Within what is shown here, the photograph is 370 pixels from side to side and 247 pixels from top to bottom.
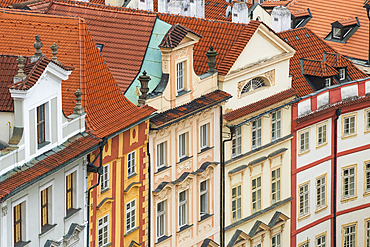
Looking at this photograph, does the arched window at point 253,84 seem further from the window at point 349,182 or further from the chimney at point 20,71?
the chimney at point 20,71

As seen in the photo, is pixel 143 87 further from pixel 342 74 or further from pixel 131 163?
pixel 342 74

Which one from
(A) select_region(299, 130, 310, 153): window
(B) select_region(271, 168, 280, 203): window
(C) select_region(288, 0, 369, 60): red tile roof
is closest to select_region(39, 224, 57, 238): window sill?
(B) select_region(271, 168, 280, 203): window

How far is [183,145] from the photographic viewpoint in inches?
2105

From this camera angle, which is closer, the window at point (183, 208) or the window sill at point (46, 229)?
the window sill at point (46, 229)

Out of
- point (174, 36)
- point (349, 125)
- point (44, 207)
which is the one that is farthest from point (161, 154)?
point (349, 125)

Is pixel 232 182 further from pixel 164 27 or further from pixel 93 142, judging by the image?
pixel 93 142

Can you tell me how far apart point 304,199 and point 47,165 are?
968 inches

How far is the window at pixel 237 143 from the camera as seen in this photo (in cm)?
5675

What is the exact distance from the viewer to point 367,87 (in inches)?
2542

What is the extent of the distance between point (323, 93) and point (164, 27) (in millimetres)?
13266

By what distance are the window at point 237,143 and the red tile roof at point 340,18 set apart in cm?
1615

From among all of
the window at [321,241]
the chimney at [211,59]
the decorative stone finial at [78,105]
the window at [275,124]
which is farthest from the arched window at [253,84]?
the decorative stone finial at [78,105]

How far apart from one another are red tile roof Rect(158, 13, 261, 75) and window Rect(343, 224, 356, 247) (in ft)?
51.3

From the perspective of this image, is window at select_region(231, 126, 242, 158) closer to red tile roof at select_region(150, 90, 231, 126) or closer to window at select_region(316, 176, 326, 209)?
red tile roof at select_region(150, 90, 231, 126)
